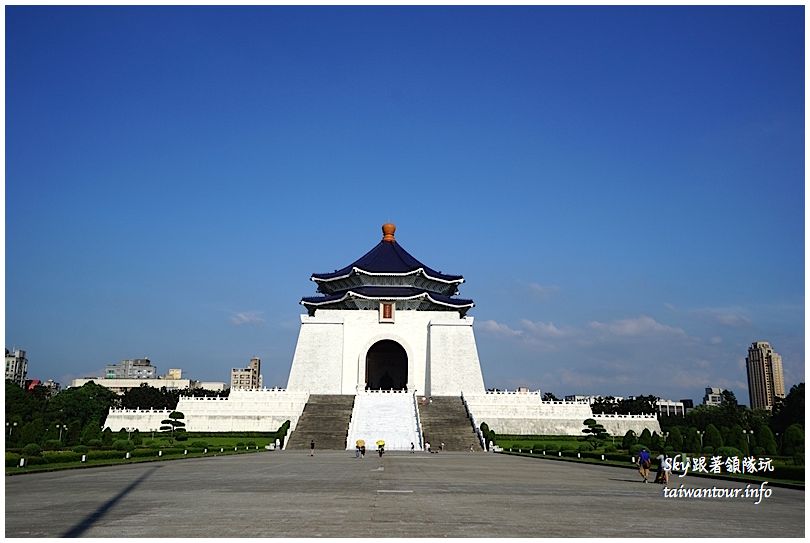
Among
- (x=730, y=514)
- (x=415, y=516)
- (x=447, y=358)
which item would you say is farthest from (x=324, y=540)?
(x=447, y=358)

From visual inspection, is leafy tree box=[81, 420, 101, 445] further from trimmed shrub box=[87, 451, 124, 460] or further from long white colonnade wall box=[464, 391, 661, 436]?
long white colonnade wall box=[464, 391, 661, 436]

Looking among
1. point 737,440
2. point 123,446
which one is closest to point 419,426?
point 123,446

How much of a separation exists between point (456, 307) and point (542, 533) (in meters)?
39.3

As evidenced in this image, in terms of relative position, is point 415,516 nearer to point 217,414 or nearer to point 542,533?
point 542,533

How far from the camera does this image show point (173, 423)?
113 ft

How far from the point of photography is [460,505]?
8945 mm

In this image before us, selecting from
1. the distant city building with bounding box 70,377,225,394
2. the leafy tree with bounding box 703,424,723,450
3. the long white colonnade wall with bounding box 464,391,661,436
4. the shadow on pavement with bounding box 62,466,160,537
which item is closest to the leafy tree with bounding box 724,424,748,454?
the leafy tree with bounding box 703,424,723,450

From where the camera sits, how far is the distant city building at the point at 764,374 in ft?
319

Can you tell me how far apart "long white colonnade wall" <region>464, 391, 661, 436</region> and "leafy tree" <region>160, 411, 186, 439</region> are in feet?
44.8

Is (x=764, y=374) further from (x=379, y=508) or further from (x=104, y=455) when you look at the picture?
(x=379, y=508)

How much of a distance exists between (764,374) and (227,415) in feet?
285

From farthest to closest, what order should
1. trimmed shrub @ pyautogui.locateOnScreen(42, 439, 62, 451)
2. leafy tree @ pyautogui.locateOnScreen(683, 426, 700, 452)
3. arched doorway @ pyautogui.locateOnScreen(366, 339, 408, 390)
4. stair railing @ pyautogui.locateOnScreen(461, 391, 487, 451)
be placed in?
arched doorway @ pyautogui.locateOnScreen(366, 339, 408, 390)
stair railing @ pyautogui.locateOnScreen(461, 391, 487, 451)
leafy tree @ pyautogui.locateOnScreen(683, 426, 700, 452)
trimmed shrub @ pyautogui.locateOnScreen(42, 439, 62, 451)

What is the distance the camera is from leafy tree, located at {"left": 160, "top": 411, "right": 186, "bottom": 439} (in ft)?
111

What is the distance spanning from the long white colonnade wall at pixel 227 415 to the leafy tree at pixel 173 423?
0.29m
